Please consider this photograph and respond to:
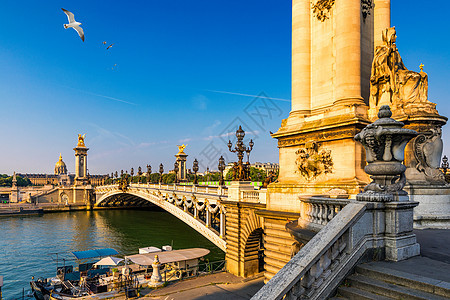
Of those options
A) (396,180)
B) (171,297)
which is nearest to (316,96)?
(396,180)

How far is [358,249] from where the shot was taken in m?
5.55

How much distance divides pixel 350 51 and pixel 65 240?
128ft

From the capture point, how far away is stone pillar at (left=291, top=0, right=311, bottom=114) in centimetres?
1584

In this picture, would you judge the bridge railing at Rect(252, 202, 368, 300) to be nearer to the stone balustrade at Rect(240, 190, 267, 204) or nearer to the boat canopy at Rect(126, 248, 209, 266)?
the stone balustrade at Rect(240, 190, 267, 204)

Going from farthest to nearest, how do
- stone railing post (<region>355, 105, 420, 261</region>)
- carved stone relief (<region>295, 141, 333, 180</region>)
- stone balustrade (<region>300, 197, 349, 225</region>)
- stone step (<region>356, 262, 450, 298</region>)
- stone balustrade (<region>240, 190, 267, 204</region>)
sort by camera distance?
1. stone balustrade (<region>240, 190, 267, 204</region>)
2. carved stone relief (<region>295, 141, 333, 180</region>)
3. stone balustrade (<region>300, 197, 349, 225</region>)
4. stone railing post (<region>355, 105, 420, 261</region>)
5. stone step (<region>356, 262, 450, 298</region>)

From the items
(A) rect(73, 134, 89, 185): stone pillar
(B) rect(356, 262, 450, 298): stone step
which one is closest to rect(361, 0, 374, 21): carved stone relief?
(B) rect(356, 262, 450, 298): stone step

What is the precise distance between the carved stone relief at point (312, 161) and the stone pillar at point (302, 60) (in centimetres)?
232

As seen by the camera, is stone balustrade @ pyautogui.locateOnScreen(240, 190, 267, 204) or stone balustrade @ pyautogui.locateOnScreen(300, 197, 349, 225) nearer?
stone balustrade @ pyautogui.locateOnScreen(300, 197, 349, 225)

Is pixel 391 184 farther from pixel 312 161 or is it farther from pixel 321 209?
pixel 312 161

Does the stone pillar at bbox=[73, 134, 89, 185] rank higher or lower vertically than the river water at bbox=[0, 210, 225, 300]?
higher

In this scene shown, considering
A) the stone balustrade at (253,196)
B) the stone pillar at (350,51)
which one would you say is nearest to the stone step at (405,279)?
the stone pillar at (350,51)

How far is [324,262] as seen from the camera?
518 cm

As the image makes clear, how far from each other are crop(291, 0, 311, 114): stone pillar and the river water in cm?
1829

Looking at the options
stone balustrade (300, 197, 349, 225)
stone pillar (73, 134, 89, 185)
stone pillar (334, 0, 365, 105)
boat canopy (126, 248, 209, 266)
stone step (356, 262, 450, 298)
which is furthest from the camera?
stone pillar (73, 134, 89, 185)
